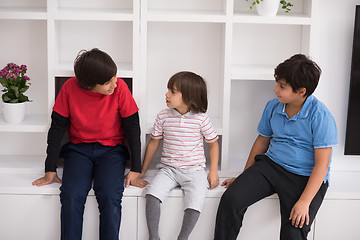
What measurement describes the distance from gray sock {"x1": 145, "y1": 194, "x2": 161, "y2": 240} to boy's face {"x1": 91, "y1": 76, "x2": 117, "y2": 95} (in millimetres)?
454

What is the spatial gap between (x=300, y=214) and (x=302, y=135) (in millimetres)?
312

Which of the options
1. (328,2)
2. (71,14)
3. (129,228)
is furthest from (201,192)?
(328,2)

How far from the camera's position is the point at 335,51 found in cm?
249

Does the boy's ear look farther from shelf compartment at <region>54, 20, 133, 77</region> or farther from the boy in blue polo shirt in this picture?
shelf compartment at <region>54, 20, 133, 77</region>

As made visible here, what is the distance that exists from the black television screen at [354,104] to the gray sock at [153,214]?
0.98m

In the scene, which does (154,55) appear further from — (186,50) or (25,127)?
(25,127)

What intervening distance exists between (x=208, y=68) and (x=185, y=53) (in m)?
0.13

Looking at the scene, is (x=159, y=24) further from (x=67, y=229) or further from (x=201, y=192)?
(x=67, y=229)

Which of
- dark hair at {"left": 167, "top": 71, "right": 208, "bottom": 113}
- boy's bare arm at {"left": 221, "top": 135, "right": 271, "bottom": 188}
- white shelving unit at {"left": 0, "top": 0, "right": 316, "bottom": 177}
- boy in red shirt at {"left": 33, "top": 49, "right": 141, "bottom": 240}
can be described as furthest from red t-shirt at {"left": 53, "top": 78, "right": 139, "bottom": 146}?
boy's bare arm at {"left": 221, "top": 135, "right": 271, "bottom": 188}

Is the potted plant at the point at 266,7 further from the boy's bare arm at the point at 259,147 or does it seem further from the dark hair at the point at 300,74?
the boy's bare arm at the point at 259,147

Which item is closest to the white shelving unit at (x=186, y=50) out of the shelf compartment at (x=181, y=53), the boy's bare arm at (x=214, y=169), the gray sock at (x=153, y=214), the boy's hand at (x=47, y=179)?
the shelf compartment at (x=181, y=53)

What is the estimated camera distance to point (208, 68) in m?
2.51

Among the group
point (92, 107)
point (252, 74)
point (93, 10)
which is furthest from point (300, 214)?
point (93, 10)

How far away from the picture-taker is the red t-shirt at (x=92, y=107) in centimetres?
218
